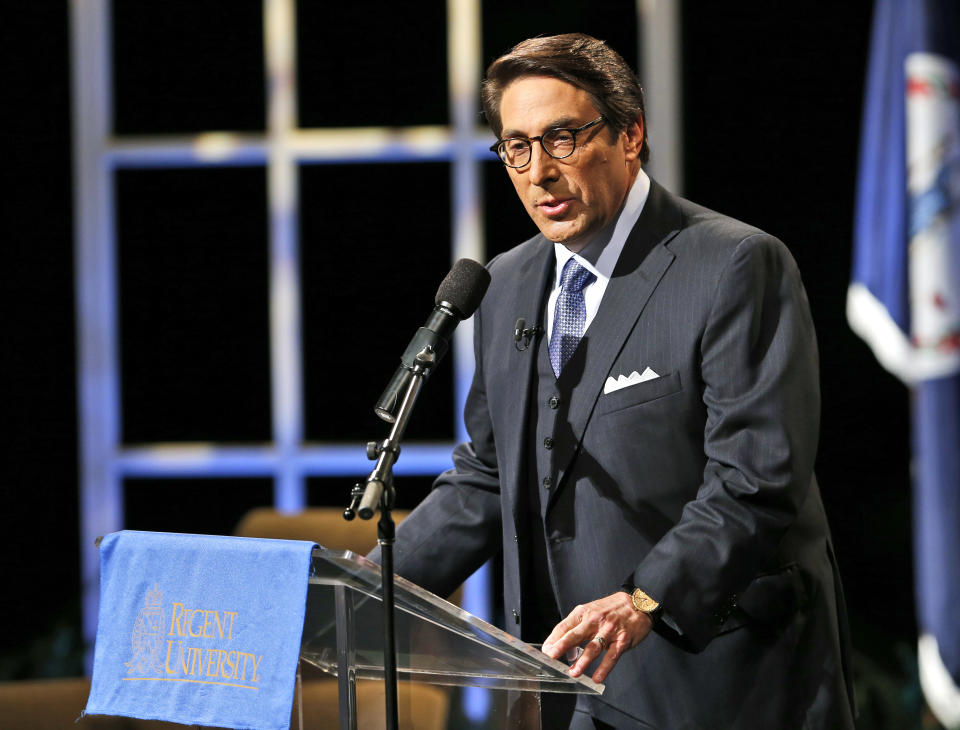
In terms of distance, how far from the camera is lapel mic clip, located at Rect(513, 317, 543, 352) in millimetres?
1775

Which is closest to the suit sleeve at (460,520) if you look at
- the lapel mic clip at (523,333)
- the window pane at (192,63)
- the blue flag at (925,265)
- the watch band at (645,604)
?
the lapel mic clip at (523,333)

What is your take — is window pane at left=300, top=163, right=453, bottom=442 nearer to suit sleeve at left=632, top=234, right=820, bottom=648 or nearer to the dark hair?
the dark hair

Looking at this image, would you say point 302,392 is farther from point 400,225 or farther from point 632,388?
point 632,388

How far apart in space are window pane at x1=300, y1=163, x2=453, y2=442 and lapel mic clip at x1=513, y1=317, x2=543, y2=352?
6.41ft

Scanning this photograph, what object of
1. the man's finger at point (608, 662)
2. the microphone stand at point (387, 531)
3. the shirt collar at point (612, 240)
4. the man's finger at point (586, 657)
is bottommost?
the man's finger at point (608, 662)

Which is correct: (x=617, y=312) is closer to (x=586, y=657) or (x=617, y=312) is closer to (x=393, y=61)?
(x=586, y=657)

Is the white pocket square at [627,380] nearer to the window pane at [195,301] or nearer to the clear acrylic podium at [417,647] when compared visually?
the clear acrylic podium at [417,647]

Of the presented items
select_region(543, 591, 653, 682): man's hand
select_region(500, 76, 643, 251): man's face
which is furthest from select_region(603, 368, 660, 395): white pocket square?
select_region(543, 591, 653, 682): man's hand

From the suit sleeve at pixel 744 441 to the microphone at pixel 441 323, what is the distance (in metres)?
0.39

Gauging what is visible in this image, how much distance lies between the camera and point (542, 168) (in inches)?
65.9

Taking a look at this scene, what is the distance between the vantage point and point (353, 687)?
4.29 ft

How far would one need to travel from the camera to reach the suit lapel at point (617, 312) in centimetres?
168

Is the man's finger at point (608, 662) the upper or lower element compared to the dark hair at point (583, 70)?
lower

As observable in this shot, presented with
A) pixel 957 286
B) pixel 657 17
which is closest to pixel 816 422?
pixel 957 286
